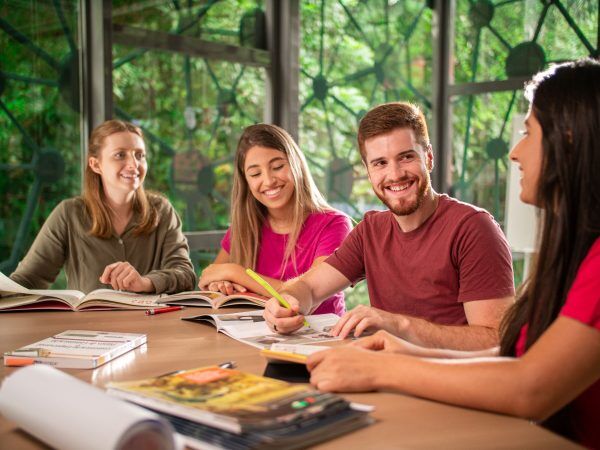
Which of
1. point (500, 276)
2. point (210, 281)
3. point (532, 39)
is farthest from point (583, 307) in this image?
point (532, 39)

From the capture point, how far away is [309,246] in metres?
2.77

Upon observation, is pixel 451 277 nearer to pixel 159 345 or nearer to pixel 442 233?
pixel 442 233

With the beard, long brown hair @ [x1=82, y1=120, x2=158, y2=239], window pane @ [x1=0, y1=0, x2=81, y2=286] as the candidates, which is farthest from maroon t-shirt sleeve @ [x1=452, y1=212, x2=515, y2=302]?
A: window pane @ [x1=0, y1=0, x2=81, y2=286]

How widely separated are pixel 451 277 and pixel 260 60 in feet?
8.30

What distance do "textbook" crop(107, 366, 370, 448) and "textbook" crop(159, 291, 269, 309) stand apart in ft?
3.39

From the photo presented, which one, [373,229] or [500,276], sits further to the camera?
[373,229]

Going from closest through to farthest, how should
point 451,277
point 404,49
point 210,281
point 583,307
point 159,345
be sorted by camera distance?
point 583,307
point 159,345
point 451,277
point 210,281
point 404,49

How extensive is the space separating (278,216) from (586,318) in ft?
6.15

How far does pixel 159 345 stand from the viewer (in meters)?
1.70

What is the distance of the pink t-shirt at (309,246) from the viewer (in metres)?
2.72

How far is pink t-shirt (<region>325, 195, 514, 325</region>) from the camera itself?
6.44ft

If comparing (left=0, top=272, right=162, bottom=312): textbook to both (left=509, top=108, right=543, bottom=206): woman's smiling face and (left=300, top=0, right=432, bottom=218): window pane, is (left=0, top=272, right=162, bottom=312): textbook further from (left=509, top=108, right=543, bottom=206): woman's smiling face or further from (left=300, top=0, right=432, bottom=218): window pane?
(left=300, top=0, right=432, bottom=218): window pane

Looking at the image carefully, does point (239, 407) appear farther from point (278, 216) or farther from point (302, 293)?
point (278, 216)

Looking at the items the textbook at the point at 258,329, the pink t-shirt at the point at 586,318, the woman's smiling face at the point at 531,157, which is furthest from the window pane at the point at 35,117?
the pink t-shirt at the point at 586,318
